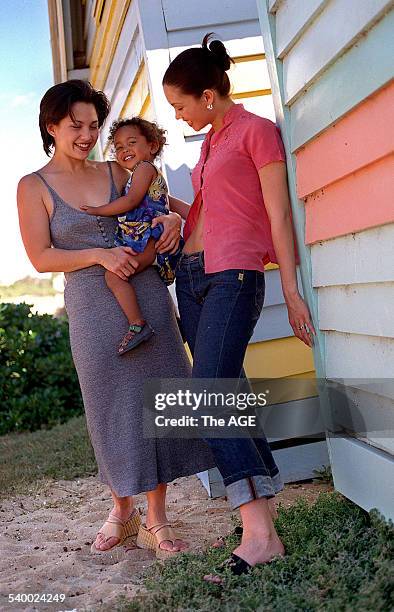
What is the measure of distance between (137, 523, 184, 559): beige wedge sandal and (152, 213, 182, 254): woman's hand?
1151 mm

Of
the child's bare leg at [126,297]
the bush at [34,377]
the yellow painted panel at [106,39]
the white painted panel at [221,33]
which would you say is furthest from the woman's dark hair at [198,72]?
the bush at [34,377]

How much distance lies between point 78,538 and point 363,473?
59.7 inches

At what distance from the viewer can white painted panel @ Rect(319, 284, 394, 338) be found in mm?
2578

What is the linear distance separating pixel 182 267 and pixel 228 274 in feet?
0.94

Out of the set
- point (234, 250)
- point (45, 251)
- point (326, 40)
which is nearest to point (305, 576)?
point (234, 250)

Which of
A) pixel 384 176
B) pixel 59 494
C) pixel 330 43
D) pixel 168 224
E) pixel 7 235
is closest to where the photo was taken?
pixel 384 176

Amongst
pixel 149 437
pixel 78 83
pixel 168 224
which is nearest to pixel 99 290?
pixel 168 224

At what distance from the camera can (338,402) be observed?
3.21 meters

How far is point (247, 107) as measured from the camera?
422 centimetres

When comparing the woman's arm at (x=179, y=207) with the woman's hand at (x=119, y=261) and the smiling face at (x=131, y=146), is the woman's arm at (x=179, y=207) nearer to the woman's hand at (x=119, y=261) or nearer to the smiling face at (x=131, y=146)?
the smiling face at (x=131, y=146)

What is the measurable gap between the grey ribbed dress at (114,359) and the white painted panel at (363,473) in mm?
682

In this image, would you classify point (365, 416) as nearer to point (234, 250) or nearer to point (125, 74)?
point (234, 250)

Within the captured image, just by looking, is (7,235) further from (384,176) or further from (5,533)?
(384,176)

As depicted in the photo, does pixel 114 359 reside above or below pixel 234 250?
below
